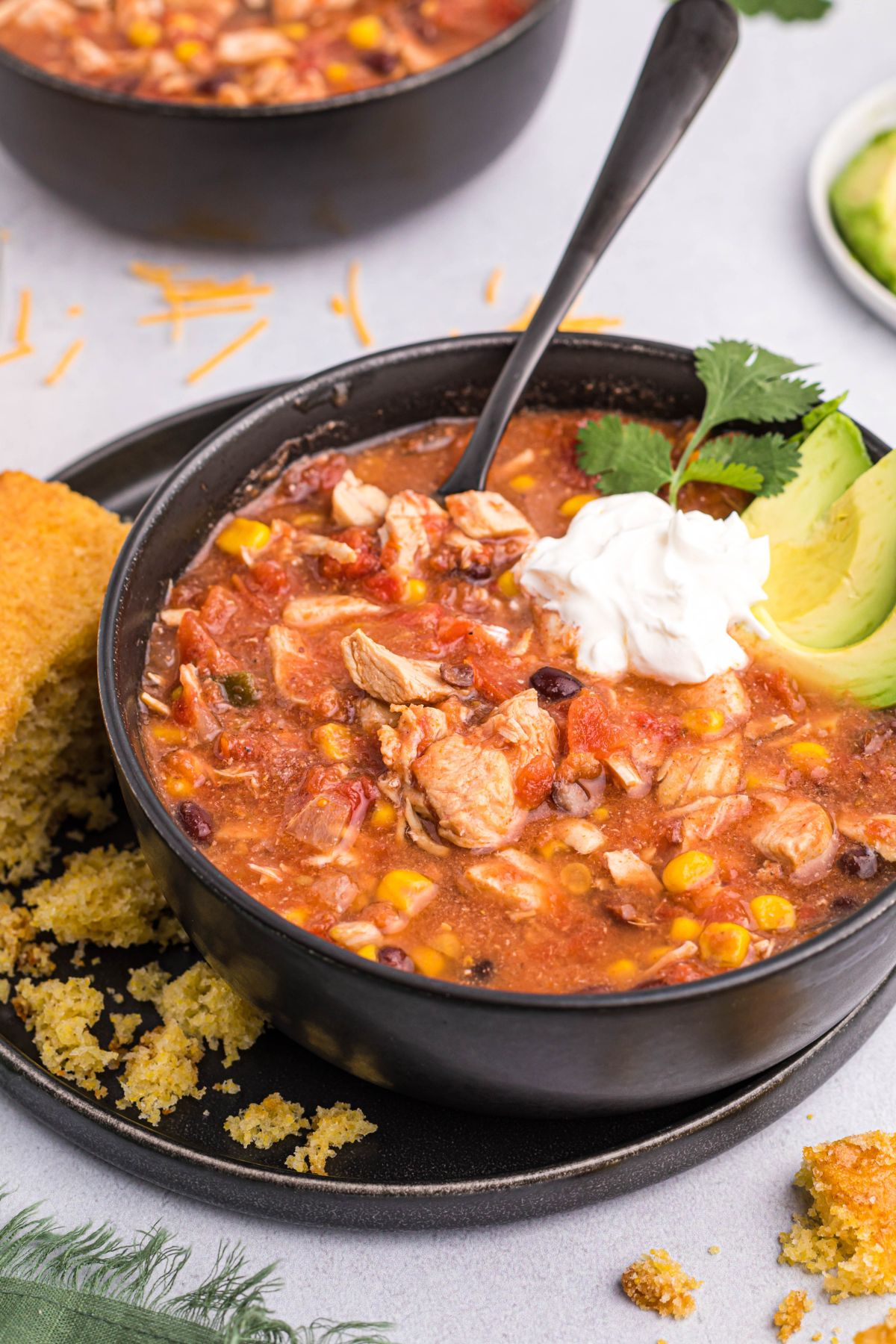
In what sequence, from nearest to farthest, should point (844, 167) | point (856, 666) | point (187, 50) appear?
point (856, 666) → point (187, 50) → point (844, 167)

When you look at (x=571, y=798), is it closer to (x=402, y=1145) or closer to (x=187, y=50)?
(x=402, y=1145)

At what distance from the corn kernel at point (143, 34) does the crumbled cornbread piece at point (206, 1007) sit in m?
4.05

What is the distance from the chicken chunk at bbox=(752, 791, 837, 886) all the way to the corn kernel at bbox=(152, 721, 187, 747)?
4.68 feet

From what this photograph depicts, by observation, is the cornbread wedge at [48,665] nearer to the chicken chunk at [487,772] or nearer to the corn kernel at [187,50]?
the chicken chunk at [487,772]

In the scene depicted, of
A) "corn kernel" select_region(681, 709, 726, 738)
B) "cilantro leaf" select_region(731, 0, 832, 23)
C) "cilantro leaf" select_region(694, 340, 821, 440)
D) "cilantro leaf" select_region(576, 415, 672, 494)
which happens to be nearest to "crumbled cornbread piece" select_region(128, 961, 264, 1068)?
"corn kernel" select_region(681, 709, 726, 738)

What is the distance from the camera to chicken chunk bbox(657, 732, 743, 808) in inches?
137

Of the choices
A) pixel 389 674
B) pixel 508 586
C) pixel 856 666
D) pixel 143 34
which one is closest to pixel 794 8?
pixel 143 34

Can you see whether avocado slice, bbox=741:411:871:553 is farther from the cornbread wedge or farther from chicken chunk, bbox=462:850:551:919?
the cornbread wedge

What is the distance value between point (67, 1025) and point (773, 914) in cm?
170

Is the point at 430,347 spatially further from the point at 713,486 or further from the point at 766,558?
the point at 766,558

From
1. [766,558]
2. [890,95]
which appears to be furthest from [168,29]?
[766,558]

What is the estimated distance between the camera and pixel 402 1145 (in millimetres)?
3395

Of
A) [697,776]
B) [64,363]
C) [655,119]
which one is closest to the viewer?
[697,776]

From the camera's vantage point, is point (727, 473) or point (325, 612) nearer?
point (325, 612)
